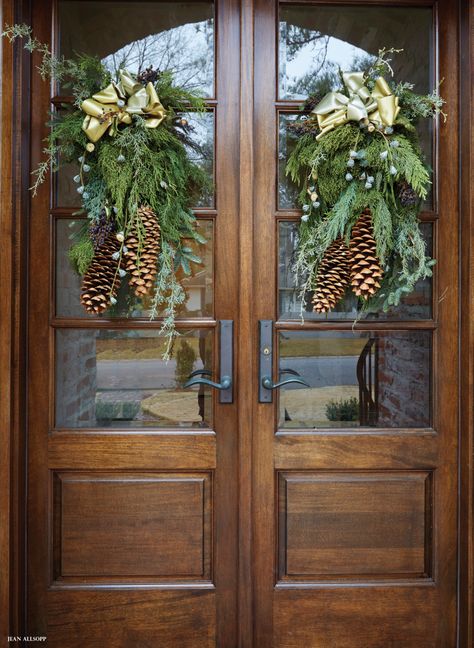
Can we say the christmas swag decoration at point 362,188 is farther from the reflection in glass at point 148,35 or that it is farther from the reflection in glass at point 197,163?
the reflection in glass at point 148,35

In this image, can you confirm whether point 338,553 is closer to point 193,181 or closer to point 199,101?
point 193,181

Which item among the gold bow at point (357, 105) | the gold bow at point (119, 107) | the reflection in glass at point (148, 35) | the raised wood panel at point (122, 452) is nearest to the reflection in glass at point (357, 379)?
the raised wood panel at point (122, 452)

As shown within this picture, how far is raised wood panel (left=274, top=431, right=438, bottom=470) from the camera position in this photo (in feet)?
5.60

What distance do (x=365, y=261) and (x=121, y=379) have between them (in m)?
0.93

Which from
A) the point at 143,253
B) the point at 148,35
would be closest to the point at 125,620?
the point at 143,253

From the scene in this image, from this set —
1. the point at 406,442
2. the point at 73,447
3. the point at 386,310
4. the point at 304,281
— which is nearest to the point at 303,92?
the point at 304,281

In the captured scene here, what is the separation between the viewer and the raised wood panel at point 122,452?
1694 millimetres

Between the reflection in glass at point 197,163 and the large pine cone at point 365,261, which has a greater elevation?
the reflection in glass at point 197,163

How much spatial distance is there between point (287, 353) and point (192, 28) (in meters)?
1.21

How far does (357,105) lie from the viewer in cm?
156

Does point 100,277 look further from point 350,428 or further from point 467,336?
point 467,336

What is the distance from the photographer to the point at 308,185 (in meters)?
1.66

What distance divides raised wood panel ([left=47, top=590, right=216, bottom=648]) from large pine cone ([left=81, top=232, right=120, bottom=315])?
1007 millimetres

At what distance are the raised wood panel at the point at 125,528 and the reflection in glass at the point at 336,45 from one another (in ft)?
4.89
